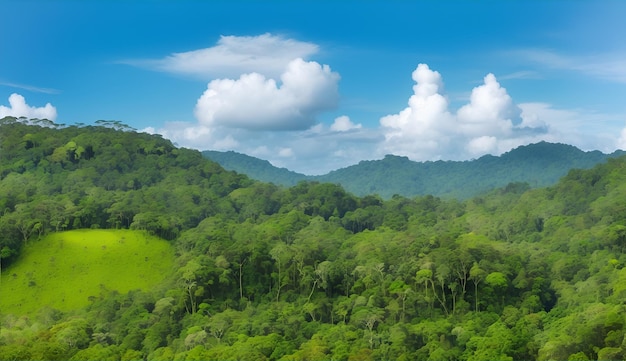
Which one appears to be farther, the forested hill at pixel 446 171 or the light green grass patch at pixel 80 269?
the forested hill at pixel 446 171

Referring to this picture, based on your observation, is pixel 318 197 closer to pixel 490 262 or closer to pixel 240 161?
pixel 490 262

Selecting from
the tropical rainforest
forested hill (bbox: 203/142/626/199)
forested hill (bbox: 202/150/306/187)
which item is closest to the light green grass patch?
the tropical rainforest

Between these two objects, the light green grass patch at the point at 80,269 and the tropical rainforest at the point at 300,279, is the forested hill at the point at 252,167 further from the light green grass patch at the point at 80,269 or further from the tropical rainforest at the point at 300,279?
the light green grass patch at the point at 80,269

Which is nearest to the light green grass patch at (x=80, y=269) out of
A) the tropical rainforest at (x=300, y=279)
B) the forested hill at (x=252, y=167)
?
the tropical rainforest at (x=300, y=279)

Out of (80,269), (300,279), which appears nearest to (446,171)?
A: (300,279)

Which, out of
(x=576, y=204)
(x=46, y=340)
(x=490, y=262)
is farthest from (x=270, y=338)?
(x=576, y=204)

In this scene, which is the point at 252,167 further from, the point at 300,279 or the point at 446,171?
the point at 300,279
